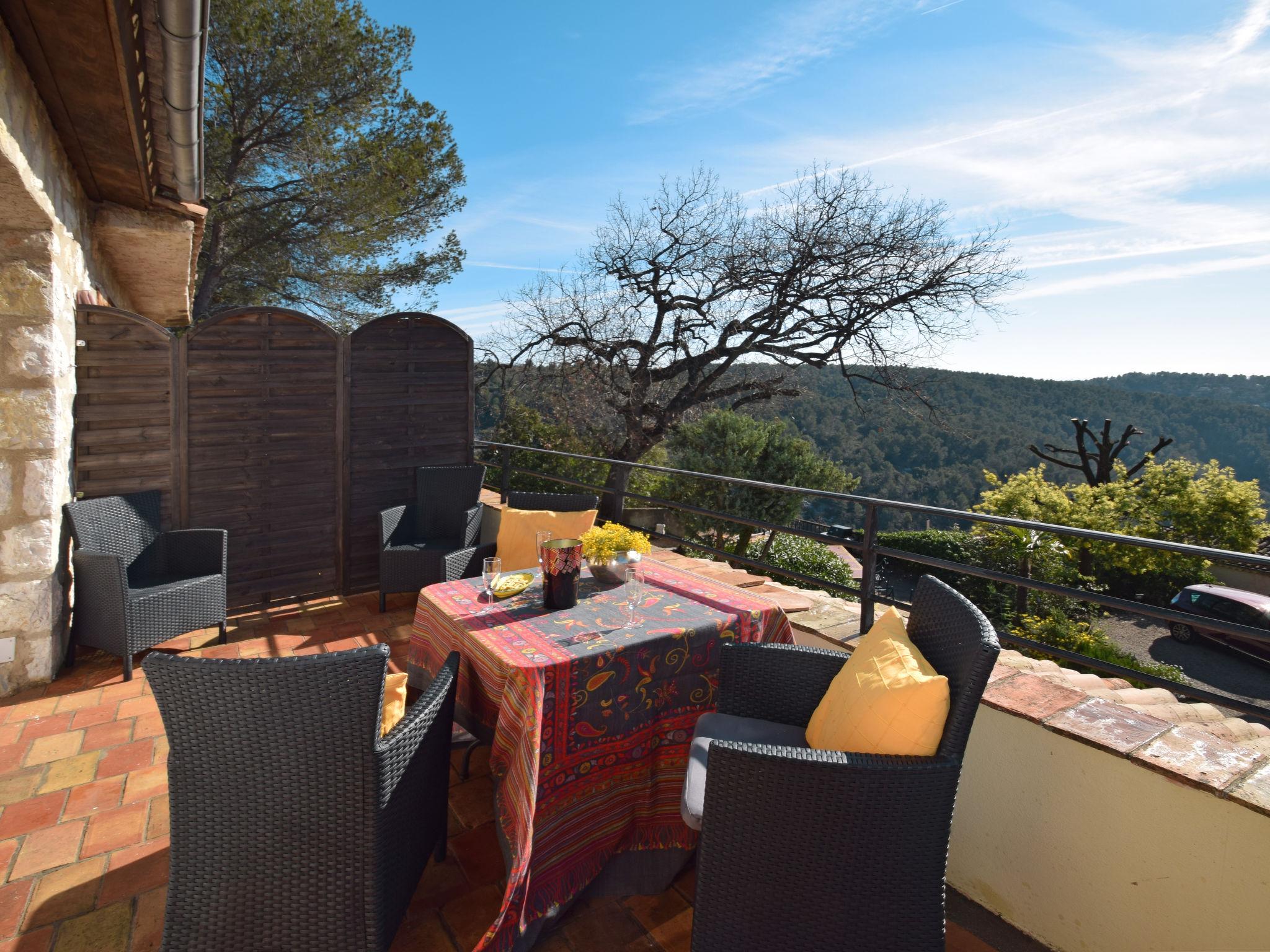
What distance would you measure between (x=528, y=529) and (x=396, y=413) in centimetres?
160

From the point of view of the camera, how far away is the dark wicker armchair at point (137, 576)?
115 inches

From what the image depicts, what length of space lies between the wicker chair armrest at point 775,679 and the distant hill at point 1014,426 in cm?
1536

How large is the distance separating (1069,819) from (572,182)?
12.4 m

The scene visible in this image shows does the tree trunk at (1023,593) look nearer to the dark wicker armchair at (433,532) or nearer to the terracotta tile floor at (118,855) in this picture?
the dark wicker armchair at (433,532)

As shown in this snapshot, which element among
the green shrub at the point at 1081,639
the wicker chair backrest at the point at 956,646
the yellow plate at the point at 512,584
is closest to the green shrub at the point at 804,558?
the green shrub at the point at 1081,639

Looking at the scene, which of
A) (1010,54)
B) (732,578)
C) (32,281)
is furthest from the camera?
(1010,54)

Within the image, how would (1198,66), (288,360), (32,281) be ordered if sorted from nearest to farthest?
(32,281) < (288,360) < (1198,66)

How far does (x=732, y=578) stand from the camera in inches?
125

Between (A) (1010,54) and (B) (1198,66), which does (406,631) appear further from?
(B) (1198,66)

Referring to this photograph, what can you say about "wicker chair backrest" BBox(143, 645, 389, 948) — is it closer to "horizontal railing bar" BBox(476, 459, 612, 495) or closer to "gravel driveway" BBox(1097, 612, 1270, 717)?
"horizontal railing bar" BBox(476, 459, 612, 495)

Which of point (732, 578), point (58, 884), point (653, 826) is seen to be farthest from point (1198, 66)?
point (58, 884)

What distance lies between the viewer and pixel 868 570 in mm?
2418

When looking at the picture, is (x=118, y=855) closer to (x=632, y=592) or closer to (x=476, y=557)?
(x=632, y=592)

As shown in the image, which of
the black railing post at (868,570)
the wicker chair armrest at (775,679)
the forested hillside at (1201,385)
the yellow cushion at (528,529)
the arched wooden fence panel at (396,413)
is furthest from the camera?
the forested hillside at (1201,385)
